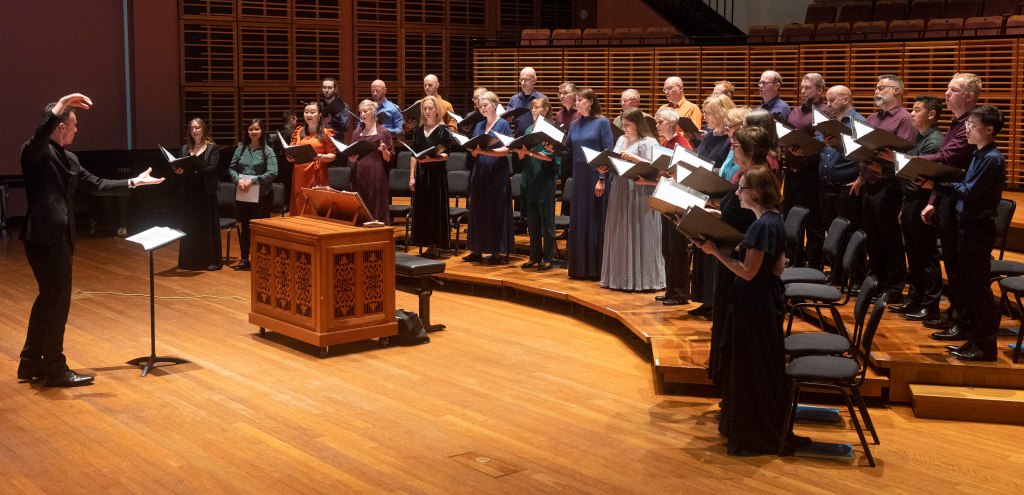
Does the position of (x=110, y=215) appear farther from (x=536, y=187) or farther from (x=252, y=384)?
(x=252, y=384)

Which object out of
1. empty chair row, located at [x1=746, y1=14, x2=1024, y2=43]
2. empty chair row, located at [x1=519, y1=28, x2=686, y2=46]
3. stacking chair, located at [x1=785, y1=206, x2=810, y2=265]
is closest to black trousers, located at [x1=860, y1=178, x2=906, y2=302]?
stacking chair, located at [x1=785, y1=206, x2=810, y2=265]

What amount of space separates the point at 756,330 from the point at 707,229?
0.48 metres

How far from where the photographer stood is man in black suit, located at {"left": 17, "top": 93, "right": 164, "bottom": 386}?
5340 millimetres

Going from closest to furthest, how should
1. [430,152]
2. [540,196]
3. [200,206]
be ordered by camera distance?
[540,196], [430,152], [200,206]

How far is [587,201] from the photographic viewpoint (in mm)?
7676

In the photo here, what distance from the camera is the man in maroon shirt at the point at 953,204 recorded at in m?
5.55

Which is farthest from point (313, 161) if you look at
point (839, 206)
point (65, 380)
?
point (839, 206)

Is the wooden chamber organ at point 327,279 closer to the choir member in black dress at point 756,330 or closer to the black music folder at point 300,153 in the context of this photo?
the black music folder at point 300,153

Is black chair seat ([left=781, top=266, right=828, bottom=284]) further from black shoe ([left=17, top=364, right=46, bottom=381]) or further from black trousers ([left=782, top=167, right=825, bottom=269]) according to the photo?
black shoe ([left=17, top=364, right=46, bottom=381])

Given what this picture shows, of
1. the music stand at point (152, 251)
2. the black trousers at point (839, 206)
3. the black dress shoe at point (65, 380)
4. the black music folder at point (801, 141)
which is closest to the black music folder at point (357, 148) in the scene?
the music stand at point (152, 251)

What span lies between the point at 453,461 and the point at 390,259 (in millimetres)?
2164

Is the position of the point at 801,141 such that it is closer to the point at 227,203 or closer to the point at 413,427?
the point at 413,427

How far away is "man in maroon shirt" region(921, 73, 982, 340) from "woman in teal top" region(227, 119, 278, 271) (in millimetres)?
5331

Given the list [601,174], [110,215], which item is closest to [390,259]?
[601,174]
